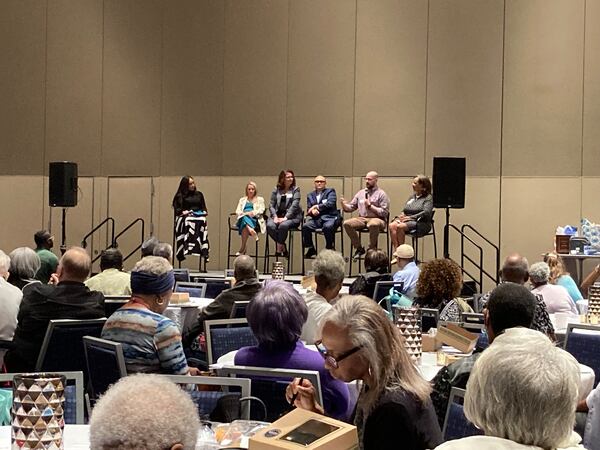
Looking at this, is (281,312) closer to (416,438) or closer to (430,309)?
(416,438)

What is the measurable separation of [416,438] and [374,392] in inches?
6.5

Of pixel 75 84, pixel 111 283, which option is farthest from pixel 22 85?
pixel 111 283

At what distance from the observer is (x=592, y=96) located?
12578 millimetres

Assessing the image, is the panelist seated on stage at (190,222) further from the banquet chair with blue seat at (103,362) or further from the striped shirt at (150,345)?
the striped shirt at (150,345)

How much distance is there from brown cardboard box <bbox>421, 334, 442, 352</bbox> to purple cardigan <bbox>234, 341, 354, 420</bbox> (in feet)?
3.85

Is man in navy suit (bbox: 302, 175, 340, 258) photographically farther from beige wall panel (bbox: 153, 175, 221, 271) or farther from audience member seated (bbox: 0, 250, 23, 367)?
audience member seated (bbox: 0, 250, 23, 367)

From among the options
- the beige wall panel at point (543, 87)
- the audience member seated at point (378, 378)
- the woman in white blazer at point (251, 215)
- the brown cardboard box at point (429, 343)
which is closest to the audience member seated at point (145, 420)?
the audience member seated at point (378, 378)

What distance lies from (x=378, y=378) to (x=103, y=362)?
182 centimetres

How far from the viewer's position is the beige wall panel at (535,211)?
1262 centimetres

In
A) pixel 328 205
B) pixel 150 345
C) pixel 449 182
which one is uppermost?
pixel 449 182

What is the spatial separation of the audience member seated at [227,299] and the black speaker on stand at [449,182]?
18.1ft

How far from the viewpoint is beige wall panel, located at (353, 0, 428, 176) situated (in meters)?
13.4

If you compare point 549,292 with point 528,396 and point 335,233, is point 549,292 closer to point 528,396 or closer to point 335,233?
point 528,396

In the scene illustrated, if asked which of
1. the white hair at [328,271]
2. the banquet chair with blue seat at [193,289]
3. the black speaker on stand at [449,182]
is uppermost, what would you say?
the black speaker on stand at [449,182]
